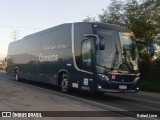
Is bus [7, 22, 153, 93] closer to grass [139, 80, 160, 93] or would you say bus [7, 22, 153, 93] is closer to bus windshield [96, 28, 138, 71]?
bus windshield [96, 28, 138, 71]

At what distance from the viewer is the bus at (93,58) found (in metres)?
15.1

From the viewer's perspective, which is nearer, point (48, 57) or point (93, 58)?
point (93, 58)

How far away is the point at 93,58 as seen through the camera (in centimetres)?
1527

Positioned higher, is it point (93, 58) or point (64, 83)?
point (93, 58)

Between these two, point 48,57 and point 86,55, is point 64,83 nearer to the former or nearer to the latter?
point 86,55

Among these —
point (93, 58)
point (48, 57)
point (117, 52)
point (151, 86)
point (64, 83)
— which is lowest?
point (151, 86)

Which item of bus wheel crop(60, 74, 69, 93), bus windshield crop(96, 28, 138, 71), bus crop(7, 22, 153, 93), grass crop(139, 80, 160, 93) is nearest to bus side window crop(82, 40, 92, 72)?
bus crop(7, 22, 153, 93)

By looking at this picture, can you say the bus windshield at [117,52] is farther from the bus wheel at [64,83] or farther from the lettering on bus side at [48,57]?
the lettering on bus side at [48,57]

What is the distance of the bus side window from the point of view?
15609 millimetres

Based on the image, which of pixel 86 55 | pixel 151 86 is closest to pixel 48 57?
pixel 86 55

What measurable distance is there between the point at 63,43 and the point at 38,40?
4660 millimetres

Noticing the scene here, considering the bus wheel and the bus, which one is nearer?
the bus

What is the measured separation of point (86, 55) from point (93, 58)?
793mm

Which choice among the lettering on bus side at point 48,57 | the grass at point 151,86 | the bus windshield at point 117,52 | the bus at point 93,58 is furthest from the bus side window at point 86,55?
the grass at point 151,86
